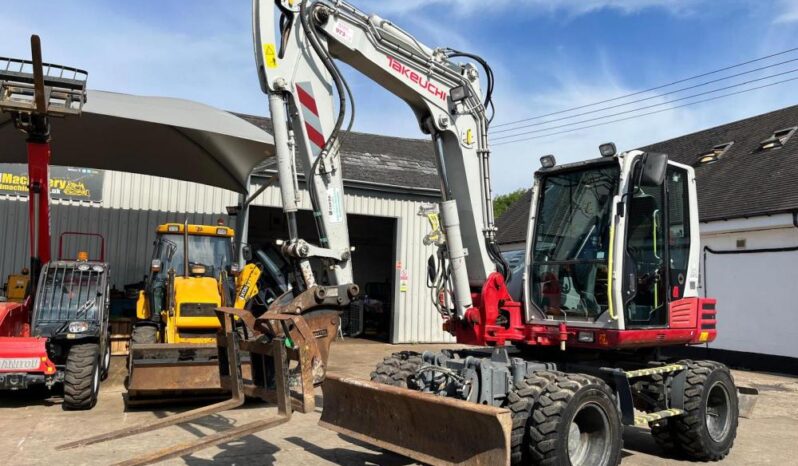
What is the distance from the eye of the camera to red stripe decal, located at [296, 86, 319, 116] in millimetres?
6105

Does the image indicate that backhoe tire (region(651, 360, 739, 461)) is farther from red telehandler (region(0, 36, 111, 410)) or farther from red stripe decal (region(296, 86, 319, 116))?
red telehandler (region(0, 36, 111, 410))

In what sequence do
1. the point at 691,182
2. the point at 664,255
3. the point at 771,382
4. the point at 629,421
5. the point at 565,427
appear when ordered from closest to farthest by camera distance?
the point at 565,427, the point at 629,421, the point at 664,255, the point at 691,182, the point at 771,382

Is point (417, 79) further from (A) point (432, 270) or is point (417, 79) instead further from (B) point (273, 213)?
(B) point (273, 213)

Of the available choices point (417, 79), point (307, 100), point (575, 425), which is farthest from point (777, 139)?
point (307, 100)

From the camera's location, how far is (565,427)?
5.21m

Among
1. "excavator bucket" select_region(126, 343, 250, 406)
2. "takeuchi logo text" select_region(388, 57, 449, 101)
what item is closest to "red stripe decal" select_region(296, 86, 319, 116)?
"takeuchi logo text" select_region(388, 57, 449, 101)

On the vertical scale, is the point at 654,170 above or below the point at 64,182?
below

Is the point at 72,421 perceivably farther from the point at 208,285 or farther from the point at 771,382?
the point at 771,382

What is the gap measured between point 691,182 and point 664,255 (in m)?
1.05

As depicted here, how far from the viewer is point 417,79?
6676mm

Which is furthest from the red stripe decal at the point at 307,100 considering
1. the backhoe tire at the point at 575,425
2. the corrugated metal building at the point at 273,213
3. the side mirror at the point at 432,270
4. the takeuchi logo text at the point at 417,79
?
the corrugated metal building at the point at 273,213

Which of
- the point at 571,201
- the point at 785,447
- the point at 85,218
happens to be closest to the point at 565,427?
the point at 571,201

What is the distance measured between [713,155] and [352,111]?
55.5ft

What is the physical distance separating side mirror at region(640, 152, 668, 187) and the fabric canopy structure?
7918mm
